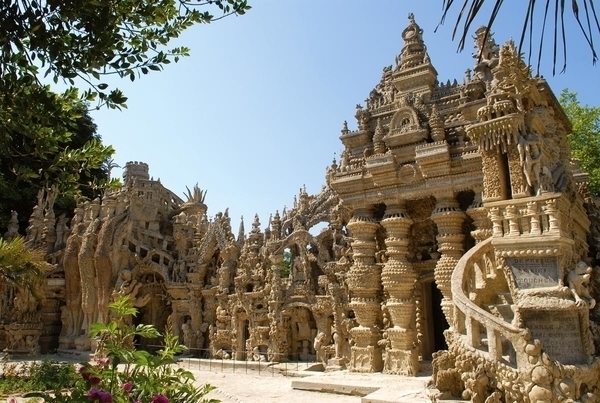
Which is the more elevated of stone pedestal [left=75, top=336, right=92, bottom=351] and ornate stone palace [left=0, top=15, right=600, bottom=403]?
ornate stone palace [left=0, top=15, right=600, bottom=403]

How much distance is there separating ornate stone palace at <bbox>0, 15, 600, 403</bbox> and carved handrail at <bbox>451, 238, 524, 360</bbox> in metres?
0.03

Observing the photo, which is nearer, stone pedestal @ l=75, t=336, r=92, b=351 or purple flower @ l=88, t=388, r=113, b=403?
purple flower @ l=88, t=388, r=113, b=403

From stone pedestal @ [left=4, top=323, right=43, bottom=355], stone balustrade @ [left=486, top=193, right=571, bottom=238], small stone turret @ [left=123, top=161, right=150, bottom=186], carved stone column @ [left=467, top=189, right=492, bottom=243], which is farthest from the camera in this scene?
small stone turret @ [left=123, top=161, right=150, bottom=186]

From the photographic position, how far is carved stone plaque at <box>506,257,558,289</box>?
6909 millimetres

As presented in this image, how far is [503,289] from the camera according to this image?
306 inches

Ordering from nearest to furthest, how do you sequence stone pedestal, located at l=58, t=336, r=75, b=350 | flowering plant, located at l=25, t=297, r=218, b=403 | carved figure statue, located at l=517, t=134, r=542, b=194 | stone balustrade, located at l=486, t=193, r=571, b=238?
flowering plant, located at l=25, t=297, r=218, b=403
stone balustrade, located at l=486, t=193, r=571, b=238
carved figure statue, located at l=517, t=134, r=542, b=194
stone pedestal, located at l=58, t=336, r=75, b=350

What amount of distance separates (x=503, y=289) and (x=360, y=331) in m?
5.39

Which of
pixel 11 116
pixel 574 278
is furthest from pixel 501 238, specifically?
pixel 11 116

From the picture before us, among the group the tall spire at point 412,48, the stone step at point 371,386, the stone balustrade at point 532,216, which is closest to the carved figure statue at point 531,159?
the stone balustrade at point 532,216

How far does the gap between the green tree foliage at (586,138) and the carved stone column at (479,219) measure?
10.6 metres

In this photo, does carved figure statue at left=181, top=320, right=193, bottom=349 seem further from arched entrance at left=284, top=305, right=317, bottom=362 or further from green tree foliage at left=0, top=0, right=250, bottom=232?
green tree foliage at left=0, top=0, right=250, bottom=232

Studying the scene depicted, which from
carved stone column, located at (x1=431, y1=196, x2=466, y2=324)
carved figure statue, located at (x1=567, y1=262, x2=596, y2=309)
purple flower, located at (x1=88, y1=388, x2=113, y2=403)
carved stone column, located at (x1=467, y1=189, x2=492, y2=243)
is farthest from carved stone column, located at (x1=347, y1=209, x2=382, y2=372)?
purple flower, located at (x1=88, y1=388, x2=113, y2=403)

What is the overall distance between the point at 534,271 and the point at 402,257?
17.2 ft

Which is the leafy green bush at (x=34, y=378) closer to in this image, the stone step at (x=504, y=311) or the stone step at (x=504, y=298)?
the stone step at (x=504, y=311)
